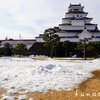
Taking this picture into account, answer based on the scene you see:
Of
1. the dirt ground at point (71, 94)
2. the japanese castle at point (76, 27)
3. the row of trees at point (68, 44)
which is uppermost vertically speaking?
the japanese castle at point (76, 27)

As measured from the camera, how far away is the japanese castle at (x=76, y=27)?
1747 inches

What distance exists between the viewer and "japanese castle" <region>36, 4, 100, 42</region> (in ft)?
146

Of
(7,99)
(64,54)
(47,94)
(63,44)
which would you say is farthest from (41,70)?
(64,54)

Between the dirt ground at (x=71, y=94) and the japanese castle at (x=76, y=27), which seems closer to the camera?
the dirt ground at (x=71, y=94)

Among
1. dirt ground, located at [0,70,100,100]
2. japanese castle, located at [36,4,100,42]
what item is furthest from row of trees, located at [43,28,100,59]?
dirt ground, located at [0,70,100,100]

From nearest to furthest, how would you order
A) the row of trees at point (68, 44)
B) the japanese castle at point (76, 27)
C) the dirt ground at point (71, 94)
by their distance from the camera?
the dirt ground at point (71, 94) → the row of trees at point (68, 44) → the japanese castle at point (76, 27)

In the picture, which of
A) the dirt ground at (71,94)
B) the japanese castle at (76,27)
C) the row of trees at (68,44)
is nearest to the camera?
the dirt ground at (71,94)

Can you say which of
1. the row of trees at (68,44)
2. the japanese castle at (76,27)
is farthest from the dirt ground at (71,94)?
the japanese castle at (76,27)

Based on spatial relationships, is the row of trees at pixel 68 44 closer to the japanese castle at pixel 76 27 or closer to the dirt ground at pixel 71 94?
the japanese castle at pixel 76 27

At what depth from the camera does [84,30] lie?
4391cm

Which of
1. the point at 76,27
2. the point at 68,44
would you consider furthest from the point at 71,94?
the point at 76,27

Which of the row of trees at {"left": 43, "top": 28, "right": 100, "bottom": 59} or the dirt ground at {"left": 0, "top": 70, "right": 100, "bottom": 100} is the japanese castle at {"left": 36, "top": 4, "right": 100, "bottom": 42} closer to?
the row of trees at {"left": 43, "top": 28, "right": 100, "bottom": 59}

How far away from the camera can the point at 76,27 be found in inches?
1880

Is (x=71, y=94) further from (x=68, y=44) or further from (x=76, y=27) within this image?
(x=76, y=27)
